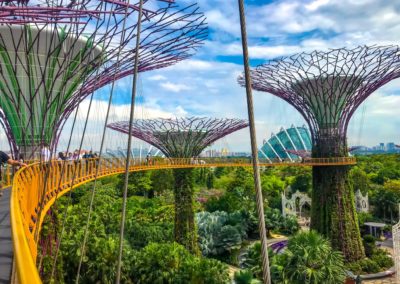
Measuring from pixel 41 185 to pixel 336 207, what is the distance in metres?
19.1

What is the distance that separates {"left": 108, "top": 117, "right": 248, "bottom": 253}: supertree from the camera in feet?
82.9

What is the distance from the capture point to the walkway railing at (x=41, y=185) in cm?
176

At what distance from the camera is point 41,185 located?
28.6 ft

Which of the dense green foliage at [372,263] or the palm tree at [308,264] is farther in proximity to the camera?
the dense green foliage at [372,263]

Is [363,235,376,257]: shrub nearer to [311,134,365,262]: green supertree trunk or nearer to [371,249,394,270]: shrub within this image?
[371,249,394,270]: shrub

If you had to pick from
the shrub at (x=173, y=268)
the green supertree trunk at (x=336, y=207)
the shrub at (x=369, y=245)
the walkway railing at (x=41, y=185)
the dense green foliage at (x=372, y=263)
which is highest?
the walkway railing at (x=41, y=185)

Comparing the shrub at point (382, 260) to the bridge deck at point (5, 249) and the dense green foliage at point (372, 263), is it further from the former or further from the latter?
the bridge deck at point (5, 249)

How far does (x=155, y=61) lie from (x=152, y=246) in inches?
344

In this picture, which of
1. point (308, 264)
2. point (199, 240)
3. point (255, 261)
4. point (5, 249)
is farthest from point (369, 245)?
point (5, 249)

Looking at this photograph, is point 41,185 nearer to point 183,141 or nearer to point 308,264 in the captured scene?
point 308,264

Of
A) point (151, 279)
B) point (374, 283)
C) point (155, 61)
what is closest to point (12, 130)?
point (155, 61)

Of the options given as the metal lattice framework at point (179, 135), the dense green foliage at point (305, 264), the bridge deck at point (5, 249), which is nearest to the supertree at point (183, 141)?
the metal lattice framework at point (179, 135)

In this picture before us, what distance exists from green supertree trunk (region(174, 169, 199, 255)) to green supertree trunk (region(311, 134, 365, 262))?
300 inches

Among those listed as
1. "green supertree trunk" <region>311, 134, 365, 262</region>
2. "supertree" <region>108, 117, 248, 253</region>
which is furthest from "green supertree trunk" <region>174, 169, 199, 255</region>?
"green supertree trunk" <region>311, 134, 365, 262</region>
